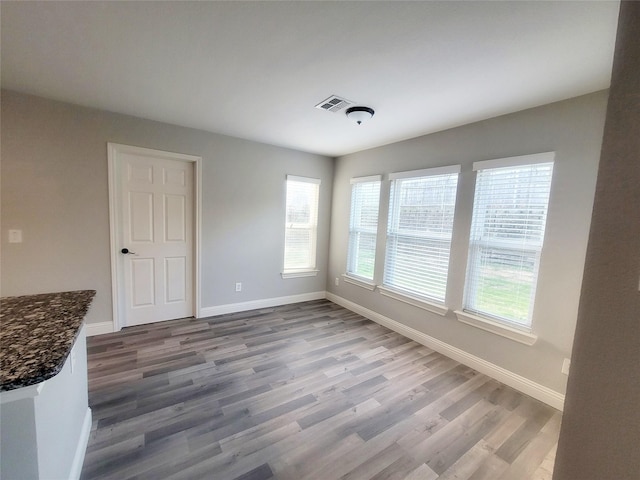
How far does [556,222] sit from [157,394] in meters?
3.41

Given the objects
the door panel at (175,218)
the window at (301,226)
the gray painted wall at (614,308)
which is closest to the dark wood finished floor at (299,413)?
the gray painted wall at (614,308)

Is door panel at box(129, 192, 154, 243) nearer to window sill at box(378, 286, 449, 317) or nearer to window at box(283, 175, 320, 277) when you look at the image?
window at box(283, 175, 320, 277)

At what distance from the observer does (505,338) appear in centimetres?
237

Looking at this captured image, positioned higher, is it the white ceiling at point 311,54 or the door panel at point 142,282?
the white ceiling at point 311,54

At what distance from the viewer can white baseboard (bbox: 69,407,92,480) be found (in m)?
1.30

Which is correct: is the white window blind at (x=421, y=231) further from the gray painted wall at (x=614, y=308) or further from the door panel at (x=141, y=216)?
the door panel at (x=141, y=216)

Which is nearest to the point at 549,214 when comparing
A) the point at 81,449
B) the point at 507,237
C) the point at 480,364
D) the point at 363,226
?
the point at 507,237

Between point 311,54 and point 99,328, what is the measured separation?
11.3 ft

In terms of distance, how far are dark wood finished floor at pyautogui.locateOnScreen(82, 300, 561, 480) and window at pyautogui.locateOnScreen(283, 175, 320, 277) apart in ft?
4.96

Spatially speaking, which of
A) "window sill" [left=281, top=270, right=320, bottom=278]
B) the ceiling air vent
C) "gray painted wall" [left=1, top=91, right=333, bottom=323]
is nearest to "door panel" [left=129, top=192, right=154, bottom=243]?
"gray painted wall" [left=1, top=91, right=333, bottom=323]

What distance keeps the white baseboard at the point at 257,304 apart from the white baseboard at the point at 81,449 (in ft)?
6.13

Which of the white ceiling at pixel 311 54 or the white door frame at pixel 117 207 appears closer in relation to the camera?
the white ceiling at pixel 311 54

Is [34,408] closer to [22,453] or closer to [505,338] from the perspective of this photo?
[22,453]

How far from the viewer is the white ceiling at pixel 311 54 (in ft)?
4.30
